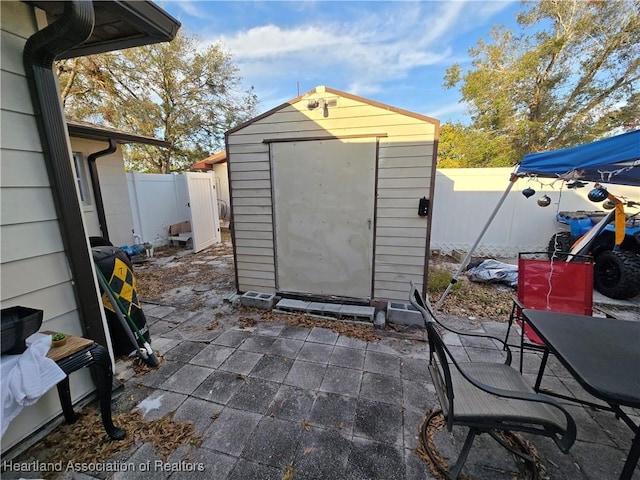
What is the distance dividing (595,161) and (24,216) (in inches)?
154

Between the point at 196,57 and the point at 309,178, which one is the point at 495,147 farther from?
the point at 196,57

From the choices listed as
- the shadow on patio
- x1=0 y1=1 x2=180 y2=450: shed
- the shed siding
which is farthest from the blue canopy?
the shed siding

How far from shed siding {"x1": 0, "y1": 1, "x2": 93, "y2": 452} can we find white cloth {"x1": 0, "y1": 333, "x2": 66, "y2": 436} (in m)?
0.47

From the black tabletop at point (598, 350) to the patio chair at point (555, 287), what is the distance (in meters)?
0.79

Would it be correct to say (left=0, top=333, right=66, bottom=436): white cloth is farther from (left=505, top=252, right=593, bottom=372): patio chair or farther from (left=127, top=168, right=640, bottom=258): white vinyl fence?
(left=127, top=168, right=640, bottom=258): white vinyl fence

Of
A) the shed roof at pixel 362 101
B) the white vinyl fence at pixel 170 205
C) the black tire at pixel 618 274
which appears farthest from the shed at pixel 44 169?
the black tire at pixel 618 274

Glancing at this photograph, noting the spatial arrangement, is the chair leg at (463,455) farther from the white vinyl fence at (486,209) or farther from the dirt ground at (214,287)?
the white vinyl fence at (486,209)

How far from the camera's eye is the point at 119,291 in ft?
7.42

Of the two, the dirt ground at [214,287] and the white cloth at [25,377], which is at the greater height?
the white cloth at [25,377]

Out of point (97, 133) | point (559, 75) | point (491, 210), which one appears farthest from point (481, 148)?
point (97, 133)

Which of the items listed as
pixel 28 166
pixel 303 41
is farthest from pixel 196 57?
pixel 28 166

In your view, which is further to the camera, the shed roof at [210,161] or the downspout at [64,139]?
the shed roof at [210,161]

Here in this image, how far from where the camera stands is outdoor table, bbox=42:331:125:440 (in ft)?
4.48

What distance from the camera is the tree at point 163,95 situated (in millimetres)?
8602
